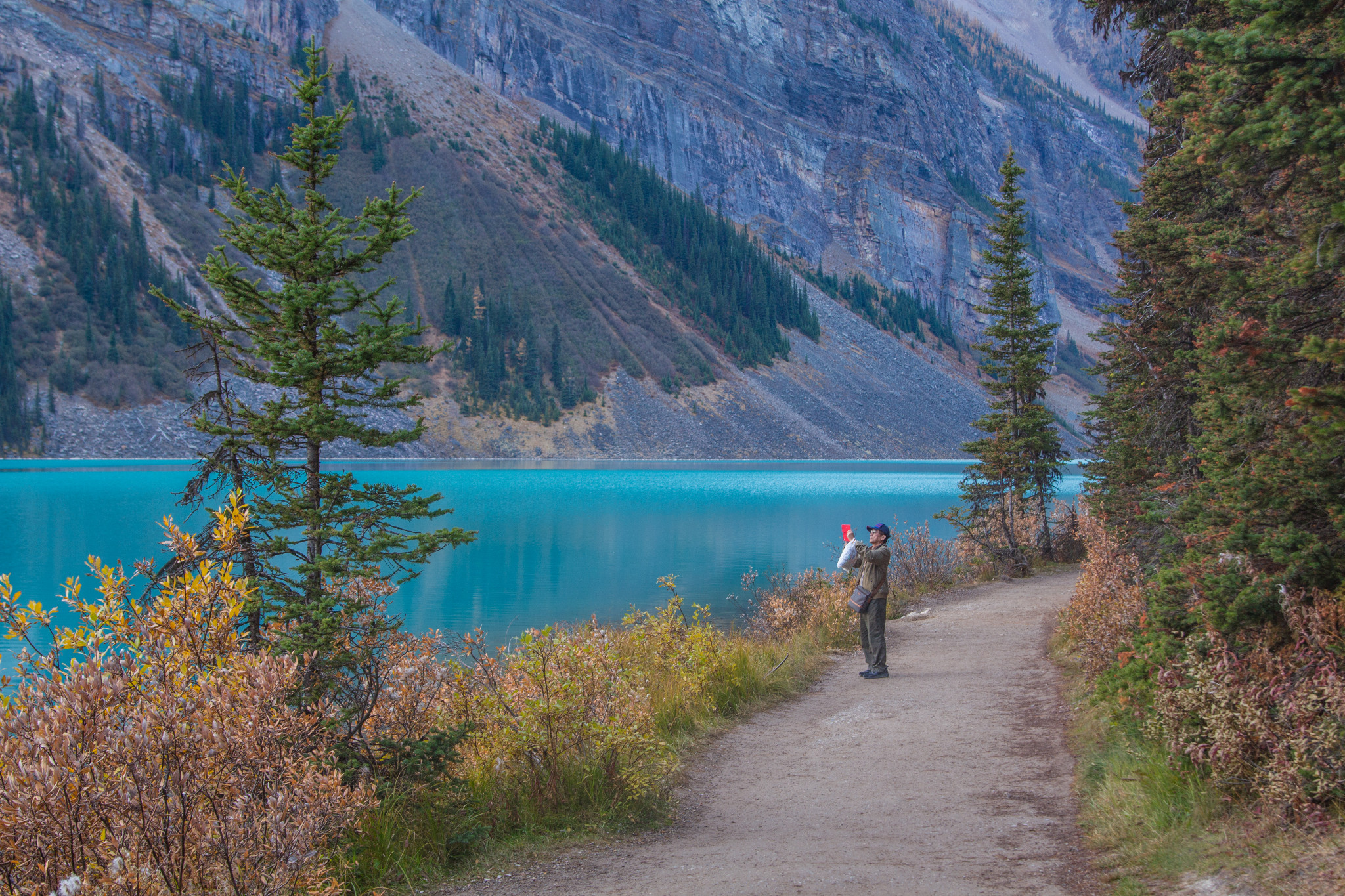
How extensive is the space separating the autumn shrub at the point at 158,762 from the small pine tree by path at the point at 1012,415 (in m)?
18.3

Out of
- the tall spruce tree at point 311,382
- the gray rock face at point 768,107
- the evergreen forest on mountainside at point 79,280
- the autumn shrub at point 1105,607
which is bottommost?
the autumn shrub at point 1105,607

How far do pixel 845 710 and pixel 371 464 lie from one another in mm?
63125

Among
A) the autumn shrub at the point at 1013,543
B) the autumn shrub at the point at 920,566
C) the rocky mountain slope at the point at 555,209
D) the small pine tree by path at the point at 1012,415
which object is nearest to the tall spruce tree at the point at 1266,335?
the autumn shrub at the point at 920,566

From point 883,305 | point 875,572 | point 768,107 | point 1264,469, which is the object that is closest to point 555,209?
point 883,305

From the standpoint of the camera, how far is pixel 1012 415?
20.4 meters

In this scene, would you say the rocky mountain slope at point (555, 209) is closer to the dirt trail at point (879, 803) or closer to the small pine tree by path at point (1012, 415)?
the small pine tree by path at point (1012, 415)

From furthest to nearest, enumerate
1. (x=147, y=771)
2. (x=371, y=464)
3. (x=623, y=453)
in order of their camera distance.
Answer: (x=623, y=453), (x=371, y=464), (x=147, y=771)

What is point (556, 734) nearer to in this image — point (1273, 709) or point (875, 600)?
point (1273, 709)

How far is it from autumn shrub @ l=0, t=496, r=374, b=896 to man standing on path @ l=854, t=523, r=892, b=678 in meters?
7.27

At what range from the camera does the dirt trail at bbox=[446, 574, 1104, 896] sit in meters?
4.51

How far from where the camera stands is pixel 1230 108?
4219mm

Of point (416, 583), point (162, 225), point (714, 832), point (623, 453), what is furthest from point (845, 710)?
point (162, 225)

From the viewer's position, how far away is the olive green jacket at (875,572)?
10.1 meters

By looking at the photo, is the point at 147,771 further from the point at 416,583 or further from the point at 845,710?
the point at 416,583
